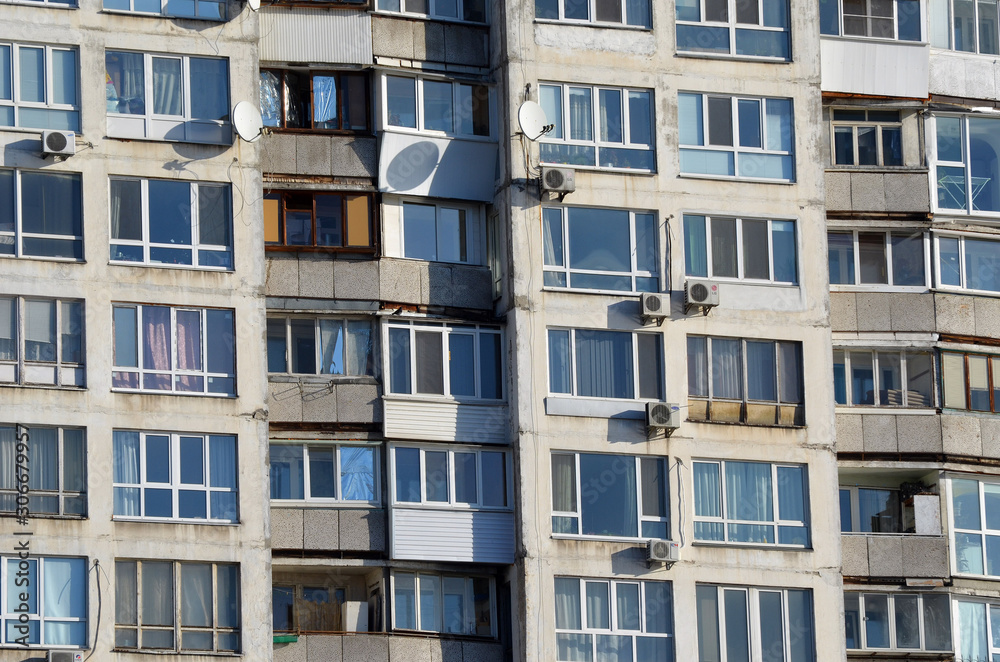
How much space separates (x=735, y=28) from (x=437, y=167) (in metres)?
6.98

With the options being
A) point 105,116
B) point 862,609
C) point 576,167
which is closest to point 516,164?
point 576,167

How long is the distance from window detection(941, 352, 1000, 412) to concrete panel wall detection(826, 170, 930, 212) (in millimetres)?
3270

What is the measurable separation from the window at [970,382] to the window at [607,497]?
6776 millimetres

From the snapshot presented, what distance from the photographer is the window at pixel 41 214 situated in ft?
142

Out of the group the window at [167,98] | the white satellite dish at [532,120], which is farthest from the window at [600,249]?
the window at [167,98]

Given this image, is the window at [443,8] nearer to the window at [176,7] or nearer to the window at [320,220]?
the window at [176,7]

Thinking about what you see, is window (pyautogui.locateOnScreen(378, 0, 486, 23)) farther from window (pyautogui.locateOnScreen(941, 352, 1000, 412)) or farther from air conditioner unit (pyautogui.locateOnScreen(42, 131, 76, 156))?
window (pyautogui.locateOnScreen(941, 352, 1000, 412))

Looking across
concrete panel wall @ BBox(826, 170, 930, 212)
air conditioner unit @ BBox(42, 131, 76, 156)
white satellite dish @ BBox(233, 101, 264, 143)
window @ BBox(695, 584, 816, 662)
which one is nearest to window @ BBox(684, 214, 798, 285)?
concrete panel wall @ BBox(826, 170, 930, 212)

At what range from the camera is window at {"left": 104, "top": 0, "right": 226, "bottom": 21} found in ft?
147

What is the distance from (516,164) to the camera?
150 ft

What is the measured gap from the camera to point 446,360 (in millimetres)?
45562

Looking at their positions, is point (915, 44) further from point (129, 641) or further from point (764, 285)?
point (129, 641)

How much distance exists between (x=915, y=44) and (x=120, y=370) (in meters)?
18.3

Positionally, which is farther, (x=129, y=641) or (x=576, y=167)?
(x=576, y=167)
